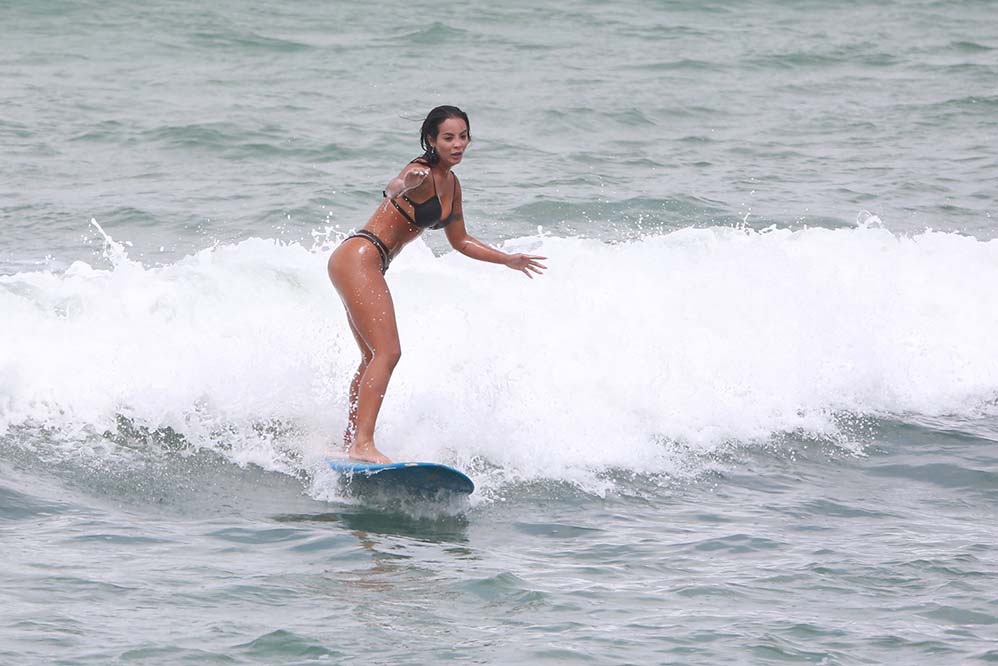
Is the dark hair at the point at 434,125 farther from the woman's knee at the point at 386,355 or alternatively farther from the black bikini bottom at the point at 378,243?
the woman's knee at the point at 386,355

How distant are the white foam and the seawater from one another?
0.10 ft

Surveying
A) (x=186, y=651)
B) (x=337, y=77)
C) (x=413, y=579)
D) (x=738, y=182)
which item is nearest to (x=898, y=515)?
(x=413, y=579)

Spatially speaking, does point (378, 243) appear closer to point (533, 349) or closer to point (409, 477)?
point (409, 477)

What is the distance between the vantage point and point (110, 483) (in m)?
7.21

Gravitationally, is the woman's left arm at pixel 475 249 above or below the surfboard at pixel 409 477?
above

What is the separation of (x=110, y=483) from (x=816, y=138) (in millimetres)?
10329

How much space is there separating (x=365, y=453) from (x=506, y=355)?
211 cm

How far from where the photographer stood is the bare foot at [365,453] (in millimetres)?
7059

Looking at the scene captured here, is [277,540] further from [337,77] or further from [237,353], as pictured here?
[337,77]

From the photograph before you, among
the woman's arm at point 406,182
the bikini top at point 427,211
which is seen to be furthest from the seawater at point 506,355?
the woman's arm at point 406,182

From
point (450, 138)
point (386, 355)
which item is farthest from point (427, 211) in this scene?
point (386, 355)

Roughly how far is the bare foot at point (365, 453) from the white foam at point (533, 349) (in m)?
0.64

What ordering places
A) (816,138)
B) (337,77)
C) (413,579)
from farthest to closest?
1. (337,77)
2. (816,138)
3. (413,579)

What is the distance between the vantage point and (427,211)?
710 centimetres
